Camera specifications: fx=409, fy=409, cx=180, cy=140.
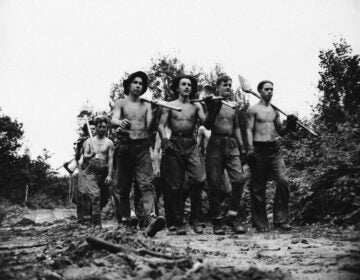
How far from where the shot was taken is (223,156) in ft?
20.3

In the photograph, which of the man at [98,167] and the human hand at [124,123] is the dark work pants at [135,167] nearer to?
the human hand at [124,123]

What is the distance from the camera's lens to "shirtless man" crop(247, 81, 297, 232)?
20.6ft

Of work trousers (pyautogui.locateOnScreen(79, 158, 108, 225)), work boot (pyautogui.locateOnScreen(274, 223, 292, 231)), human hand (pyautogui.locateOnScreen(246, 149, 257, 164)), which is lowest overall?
work boot (pyautogui.locateOnScreen(274, 223, 292, 231))

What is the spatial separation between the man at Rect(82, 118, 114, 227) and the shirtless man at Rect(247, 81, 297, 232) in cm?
254

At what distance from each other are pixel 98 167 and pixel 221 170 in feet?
7.72

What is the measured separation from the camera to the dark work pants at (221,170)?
6.07 m

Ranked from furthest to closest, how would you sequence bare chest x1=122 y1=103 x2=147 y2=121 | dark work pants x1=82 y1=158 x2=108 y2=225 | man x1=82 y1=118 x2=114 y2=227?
man x1=82 y1=118 x2=114 y2=227, dark work pants x1=82 y1=158 x2=108 y2=225, bare chest x1=122 y1=103 x2=147 y2=121

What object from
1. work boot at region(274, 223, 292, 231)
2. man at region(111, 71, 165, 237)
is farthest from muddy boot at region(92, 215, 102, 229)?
work boot at region(274, 223, 292, 231)

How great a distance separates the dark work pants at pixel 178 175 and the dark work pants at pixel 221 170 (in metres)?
0.21

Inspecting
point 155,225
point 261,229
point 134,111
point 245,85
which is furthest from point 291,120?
point 155,225

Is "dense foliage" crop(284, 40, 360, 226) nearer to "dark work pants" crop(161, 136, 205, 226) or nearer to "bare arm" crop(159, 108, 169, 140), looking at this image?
"dark work pants" crop(161, 136, 205, 226)

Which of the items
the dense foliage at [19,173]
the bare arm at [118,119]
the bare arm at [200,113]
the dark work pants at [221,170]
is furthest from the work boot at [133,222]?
the dense foliage at [19,173]

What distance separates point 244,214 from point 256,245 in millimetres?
5020

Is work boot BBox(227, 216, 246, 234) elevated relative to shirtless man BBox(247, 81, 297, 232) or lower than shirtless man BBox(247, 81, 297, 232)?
lower
